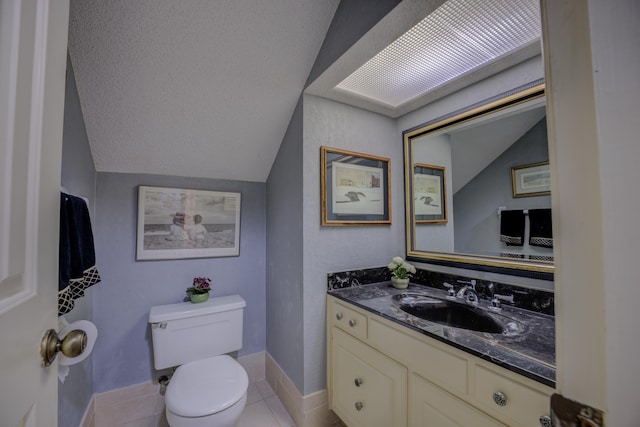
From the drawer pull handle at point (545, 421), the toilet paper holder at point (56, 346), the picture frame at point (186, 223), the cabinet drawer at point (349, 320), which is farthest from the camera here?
the picture frame at point (186, 223)

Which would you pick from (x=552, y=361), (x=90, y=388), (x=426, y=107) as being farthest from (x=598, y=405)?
(x=90, y=388)

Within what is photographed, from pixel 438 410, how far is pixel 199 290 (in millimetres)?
1577

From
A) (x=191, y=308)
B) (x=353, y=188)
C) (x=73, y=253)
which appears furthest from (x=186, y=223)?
(x=353, y=188)

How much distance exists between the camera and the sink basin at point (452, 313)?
1154 millimetres

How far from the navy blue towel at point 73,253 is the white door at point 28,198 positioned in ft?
1.85

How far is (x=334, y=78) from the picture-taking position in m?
1.41

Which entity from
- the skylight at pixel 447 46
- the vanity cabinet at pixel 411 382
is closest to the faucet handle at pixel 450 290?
the vanity cabinet at pixel 411 382

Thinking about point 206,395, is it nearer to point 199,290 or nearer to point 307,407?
point 307,407

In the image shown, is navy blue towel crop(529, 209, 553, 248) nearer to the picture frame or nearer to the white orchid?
the white orchid

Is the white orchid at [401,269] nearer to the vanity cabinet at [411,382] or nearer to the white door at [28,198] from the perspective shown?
the vanity cabinet at [411,382]

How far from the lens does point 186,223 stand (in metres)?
1.88

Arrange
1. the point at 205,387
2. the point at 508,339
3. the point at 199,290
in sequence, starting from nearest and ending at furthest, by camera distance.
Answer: the point at 508,339
the point at 205,387
the point at 199,290

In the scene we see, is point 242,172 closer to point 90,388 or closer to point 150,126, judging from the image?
point 150,126

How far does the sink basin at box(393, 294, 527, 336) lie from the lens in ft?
3.79
